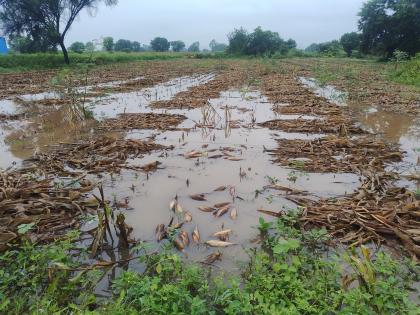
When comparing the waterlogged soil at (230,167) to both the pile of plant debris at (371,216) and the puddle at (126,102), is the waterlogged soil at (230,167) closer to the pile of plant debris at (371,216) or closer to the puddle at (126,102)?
the pile of plant debris at (371,216)

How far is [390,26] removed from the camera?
112 ft

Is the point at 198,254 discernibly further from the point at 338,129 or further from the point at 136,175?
the point at 338,129

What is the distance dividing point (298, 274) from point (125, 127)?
19.4ft

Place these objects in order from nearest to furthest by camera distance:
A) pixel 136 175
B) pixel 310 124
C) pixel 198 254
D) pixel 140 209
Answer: pixel 198 254 < pixel 140 209 < pixel 136 175 < pixel 310 124

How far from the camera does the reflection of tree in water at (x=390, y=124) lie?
22.9 feet

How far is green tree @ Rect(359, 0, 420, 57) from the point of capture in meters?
32.9

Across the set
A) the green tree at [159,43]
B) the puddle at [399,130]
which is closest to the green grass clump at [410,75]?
the puddle at [399,130]

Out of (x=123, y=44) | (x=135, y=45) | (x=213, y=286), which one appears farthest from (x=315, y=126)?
(x=135, y=45)

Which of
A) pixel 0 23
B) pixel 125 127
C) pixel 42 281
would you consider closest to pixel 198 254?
pixel 42 281

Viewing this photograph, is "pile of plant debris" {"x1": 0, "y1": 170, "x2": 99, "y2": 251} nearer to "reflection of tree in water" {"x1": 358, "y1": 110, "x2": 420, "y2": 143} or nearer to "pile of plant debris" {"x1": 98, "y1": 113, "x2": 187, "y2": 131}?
"pile of plant debris" {"x1": 98, "y1": 113, "x2": 187, "y2": 131}

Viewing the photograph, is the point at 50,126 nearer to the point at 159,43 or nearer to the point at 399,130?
Answer: the point at 399,130

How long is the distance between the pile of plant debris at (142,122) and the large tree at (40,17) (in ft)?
83.5

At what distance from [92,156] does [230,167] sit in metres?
2.39

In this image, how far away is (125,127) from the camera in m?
7.59
